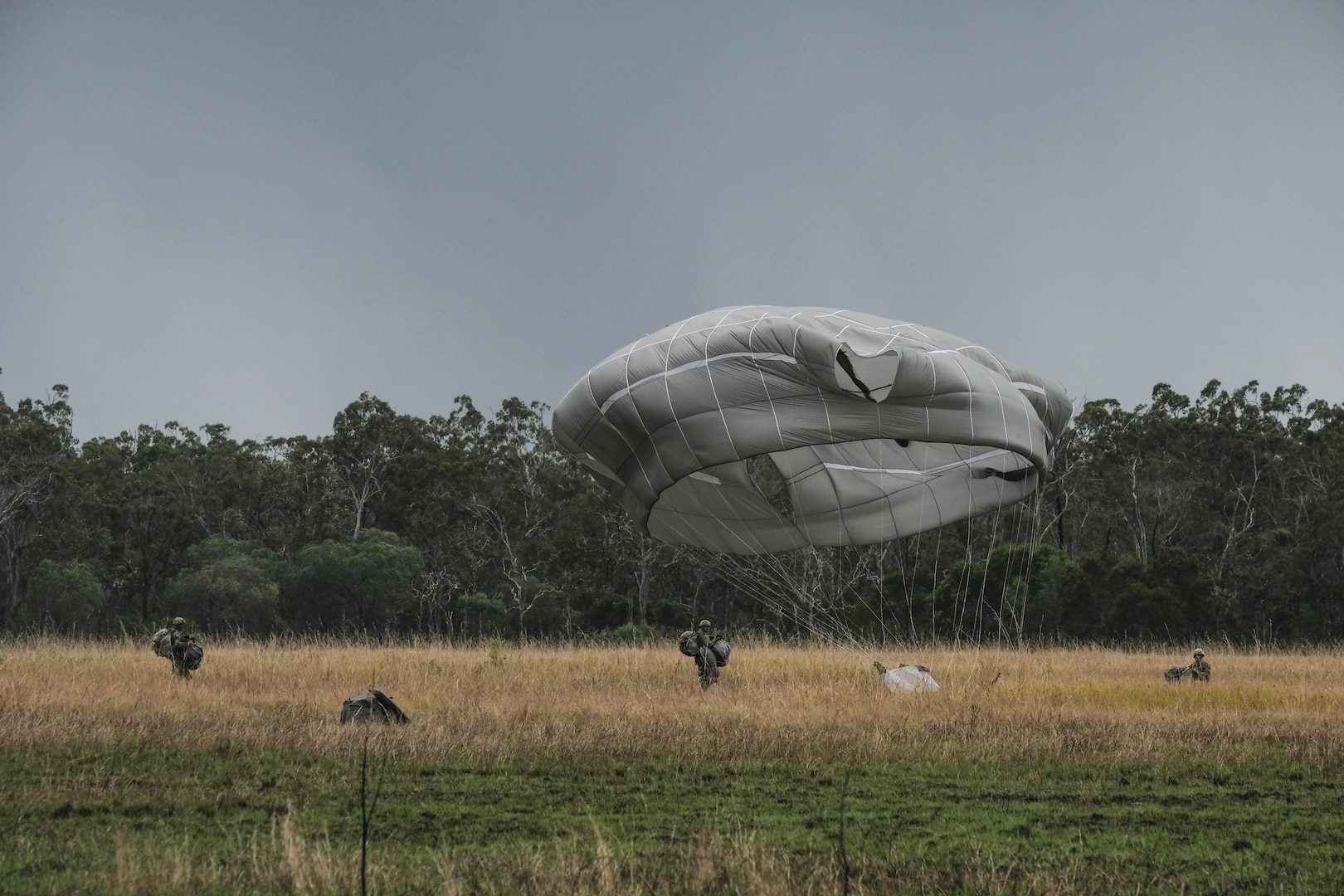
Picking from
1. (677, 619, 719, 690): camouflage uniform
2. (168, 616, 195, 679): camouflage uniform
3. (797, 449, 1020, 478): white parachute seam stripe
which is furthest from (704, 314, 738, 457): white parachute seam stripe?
(168, 616, 195, 679): camouflage uniform

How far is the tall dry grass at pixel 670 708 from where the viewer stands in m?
9.41

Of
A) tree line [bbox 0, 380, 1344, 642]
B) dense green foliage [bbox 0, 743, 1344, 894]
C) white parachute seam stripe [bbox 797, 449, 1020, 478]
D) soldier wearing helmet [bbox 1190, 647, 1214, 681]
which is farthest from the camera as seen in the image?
tree line [bbox 0, 380, 1344, 642]

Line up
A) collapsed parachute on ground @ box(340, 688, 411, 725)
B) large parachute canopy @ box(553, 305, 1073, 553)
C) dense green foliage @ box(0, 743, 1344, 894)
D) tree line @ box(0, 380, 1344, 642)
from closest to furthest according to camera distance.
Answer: dense green foliage @ box(0, 743, 1344, 894) → collapsed parachute on ground @ box(340, 688, 411, 725) → large parachute canopy @ box(553, 305, 1073, 553) → tree line @ box(0, 380, 1344, 642)

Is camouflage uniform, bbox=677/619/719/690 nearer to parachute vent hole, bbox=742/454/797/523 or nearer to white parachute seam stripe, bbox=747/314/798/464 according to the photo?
white parachute seam stripe, bbox=747/314/798/464

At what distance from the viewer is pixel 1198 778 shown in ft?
28.3

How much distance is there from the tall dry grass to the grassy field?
6 centimetres

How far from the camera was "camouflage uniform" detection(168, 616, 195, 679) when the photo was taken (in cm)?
1408

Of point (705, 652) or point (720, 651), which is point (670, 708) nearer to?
point (705, 652)

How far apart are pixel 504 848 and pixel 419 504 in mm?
41734

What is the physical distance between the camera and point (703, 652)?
1370 cm

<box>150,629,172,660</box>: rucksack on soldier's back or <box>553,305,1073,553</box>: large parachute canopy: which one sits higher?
<box>553,305,1073,553</box>: large parachute canopy

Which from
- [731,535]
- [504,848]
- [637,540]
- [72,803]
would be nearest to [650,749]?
[504,848]

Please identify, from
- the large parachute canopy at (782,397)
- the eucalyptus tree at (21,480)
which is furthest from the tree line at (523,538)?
the large parachute canopy at (782,397)

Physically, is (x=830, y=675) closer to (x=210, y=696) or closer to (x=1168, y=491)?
(x=210, y=696)
